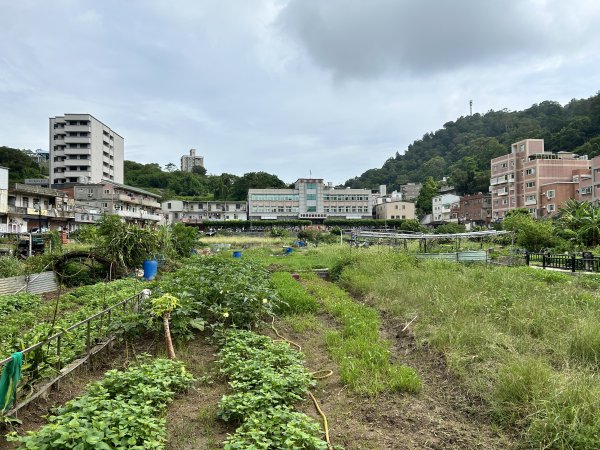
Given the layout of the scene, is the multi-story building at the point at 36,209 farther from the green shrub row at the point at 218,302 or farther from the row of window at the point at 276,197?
the row of window at the point at 276,197

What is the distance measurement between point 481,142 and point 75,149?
311ft

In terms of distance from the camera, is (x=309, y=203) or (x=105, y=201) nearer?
(x=105, y=201)

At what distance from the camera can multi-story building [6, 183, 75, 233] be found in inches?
1592

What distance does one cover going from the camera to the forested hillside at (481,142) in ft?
239

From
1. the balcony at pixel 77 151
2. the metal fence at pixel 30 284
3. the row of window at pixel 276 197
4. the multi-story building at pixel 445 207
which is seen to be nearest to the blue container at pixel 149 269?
the metal fence at pixel 30 284

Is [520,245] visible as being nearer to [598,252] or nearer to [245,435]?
[598,252]

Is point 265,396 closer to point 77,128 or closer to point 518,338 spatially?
point 518,338

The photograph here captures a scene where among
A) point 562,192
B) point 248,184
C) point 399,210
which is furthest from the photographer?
point 248,184

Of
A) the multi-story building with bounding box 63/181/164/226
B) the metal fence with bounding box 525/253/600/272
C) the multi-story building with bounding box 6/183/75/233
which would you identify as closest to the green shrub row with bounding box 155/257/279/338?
the metal fence with bounding box 525/253/600/272

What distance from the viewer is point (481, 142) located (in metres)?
106

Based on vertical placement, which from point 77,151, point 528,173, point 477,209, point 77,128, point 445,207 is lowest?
point 477,209

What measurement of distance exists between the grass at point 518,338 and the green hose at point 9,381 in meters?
5.38

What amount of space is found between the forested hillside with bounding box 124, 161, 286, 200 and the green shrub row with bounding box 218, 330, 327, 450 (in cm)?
9269

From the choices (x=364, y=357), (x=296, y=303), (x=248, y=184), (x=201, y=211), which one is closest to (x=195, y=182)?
(x=248, y=184)
